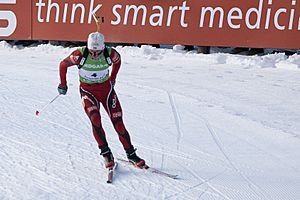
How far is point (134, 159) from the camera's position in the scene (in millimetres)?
5840

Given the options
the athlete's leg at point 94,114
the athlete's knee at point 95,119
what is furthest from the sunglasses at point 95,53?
the athlete's knee at point 95,119

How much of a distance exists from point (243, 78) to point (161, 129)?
4321mm

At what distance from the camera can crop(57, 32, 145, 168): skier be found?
5.59m

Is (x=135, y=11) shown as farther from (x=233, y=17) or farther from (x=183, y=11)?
(x=233, y=17)

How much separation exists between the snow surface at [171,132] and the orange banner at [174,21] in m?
0.55

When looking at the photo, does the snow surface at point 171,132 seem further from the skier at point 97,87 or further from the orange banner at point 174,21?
the orange banner at point 174,21

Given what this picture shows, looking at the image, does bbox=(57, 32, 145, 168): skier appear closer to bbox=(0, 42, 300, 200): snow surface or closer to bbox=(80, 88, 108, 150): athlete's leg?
bbox=(80, 88, 108, 150): athlete's leg

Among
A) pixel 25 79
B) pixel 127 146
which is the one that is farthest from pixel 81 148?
pixel 25 79

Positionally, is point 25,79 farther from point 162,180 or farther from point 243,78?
point 162,180

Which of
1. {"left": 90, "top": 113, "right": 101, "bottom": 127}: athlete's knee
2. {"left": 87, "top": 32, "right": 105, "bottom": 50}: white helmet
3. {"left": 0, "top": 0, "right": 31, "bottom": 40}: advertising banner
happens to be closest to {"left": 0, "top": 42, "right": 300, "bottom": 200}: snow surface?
{"left": 90, "top": 113, "right": 101, "bottom": 127}: athlete's knee

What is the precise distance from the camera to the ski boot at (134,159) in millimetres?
5785

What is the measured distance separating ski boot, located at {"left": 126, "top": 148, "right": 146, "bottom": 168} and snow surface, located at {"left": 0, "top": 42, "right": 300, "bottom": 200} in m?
0.08

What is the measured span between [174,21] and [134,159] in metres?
8.22

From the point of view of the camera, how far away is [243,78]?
1145 centimetres
